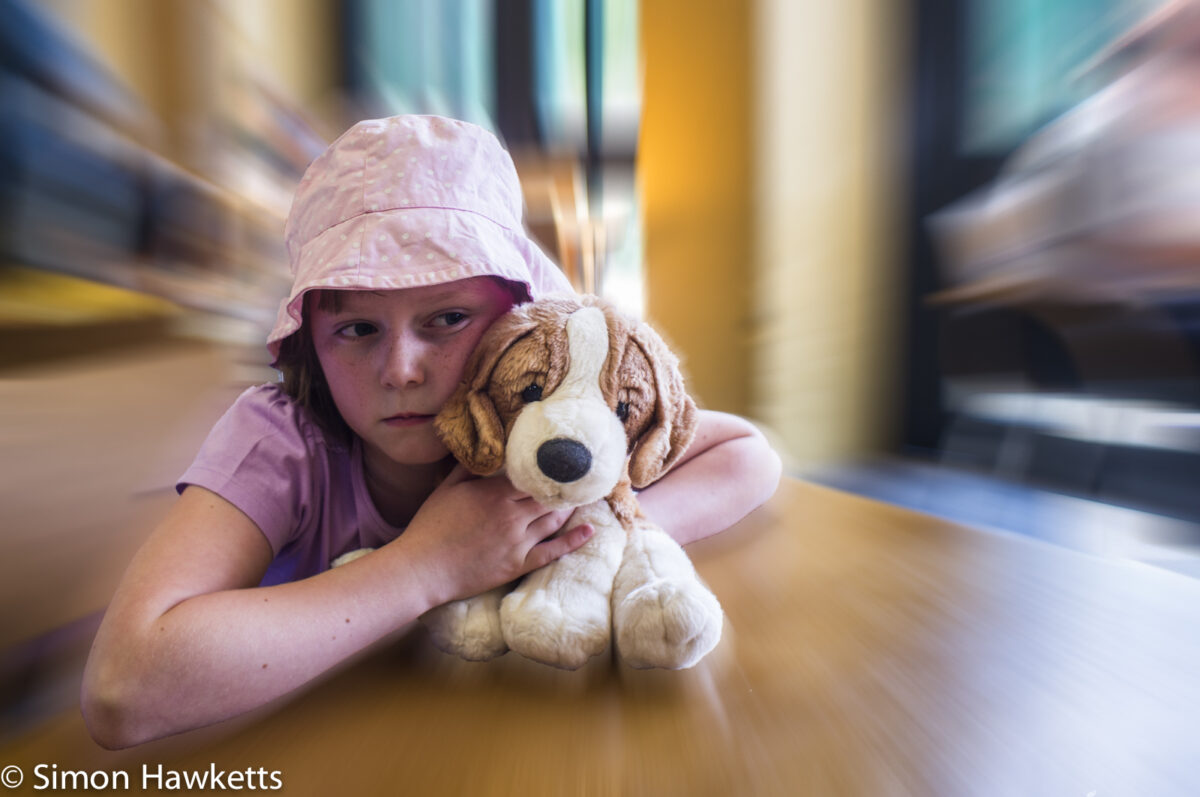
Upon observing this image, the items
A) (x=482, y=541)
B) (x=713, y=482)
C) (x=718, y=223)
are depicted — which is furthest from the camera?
(x=718, y=223)

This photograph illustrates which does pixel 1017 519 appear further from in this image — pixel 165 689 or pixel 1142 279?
pixel 165 689

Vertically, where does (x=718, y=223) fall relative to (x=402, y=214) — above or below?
above

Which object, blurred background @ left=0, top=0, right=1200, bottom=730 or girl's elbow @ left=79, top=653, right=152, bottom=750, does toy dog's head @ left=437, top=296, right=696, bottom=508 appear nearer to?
girl's elbow @ left=79, top=653, right=152, bottom=750

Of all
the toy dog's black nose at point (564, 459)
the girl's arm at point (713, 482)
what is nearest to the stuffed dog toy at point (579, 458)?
the toy dog's black nose at point (564, 459)

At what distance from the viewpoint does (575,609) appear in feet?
1.50

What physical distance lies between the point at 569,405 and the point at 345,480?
32 cm

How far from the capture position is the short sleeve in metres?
0.50

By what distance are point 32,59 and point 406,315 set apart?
652 millimetres

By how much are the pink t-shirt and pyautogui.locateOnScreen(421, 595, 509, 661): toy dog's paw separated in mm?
133

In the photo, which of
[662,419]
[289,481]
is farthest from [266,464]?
[662,419]

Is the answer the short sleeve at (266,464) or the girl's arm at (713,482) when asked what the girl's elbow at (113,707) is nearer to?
the short sleeve at (266,464)

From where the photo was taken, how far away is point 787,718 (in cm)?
43
